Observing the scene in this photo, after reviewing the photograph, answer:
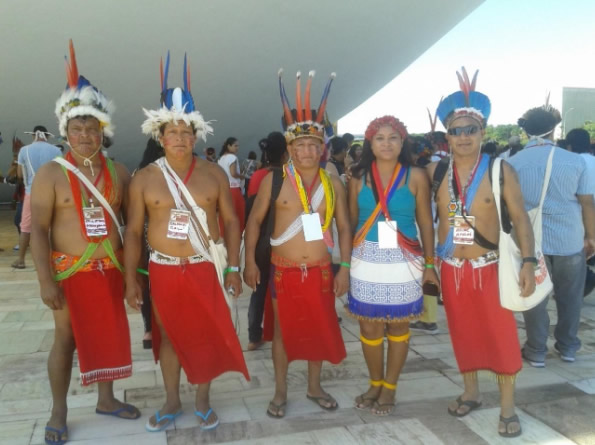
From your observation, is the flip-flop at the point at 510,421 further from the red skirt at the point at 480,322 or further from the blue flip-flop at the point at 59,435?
the blue flip-flop at the point at 59,435

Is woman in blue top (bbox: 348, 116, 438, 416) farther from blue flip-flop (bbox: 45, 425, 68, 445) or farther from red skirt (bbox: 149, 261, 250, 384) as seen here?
blue flip-flop (bbox: 45, 425, 68, 445)

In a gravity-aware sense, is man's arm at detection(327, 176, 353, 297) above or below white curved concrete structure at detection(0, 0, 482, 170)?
below

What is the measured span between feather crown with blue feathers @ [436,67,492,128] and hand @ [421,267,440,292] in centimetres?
91

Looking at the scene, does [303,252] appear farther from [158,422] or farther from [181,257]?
[158,422]

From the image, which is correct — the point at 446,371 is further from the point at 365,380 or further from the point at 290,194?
the point at 290,194

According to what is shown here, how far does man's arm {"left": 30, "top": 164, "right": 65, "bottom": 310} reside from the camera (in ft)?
8.85

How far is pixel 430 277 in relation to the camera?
304 centimetres

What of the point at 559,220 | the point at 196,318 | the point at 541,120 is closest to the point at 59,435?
the point at 196,318

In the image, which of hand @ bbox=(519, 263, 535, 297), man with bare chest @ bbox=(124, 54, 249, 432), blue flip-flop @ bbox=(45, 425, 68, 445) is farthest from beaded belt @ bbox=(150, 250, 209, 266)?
hand @ bbox=(519, 263, 535, 297)

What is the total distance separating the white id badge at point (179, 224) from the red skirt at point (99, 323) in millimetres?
439

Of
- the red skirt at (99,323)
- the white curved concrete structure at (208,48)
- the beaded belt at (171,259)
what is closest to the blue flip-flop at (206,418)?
the red skirt at (99,323)

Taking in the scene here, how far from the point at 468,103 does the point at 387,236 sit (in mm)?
964

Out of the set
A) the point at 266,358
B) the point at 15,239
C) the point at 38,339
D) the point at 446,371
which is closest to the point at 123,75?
the point at 15,239

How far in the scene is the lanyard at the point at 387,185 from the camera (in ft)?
9.72
